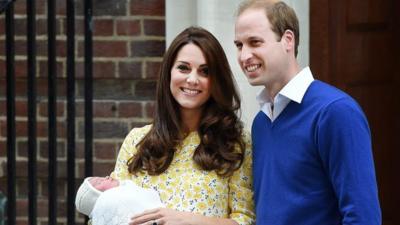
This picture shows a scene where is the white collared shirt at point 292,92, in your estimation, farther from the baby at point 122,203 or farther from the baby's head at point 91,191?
the baby's head at point 91,191

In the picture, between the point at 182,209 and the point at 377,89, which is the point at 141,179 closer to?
the point at 182,209

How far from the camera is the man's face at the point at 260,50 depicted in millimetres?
3355

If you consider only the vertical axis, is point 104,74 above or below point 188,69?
below

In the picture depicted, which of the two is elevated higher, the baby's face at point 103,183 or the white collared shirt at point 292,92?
the white collared shirt at point 292,92

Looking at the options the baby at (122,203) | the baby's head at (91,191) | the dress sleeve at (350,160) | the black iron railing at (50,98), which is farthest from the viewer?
the black iron railing at (50,98)

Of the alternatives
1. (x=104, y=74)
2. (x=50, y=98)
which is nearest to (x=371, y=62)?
(x=104, y=74)

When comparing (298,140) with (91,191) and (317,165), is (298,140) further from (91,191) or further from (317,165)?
(91,191)

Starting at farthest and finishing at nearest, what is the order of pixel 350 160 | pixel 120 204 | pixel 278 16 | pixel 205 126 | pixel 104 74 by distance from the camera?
pixel 104 74
pixel 205 126
pixel 120 204
pixel 278 16
pixel 350 160

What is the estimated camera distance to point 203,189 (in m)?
3.58

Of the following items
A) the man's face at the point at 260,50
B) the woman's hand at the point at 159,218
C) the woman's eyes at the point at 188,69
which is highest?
the man's face at the point at 260,50

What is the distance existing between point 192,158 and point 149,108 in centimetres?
155

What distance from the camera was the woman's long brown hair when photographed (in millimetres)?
3631

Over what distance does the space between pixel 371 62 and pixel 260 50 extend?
7.24 ft

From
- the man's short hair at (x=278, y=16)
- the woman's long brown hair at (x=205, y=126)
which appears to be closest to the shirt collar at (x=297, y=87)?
the man's short hair at (x=278, y=16)
